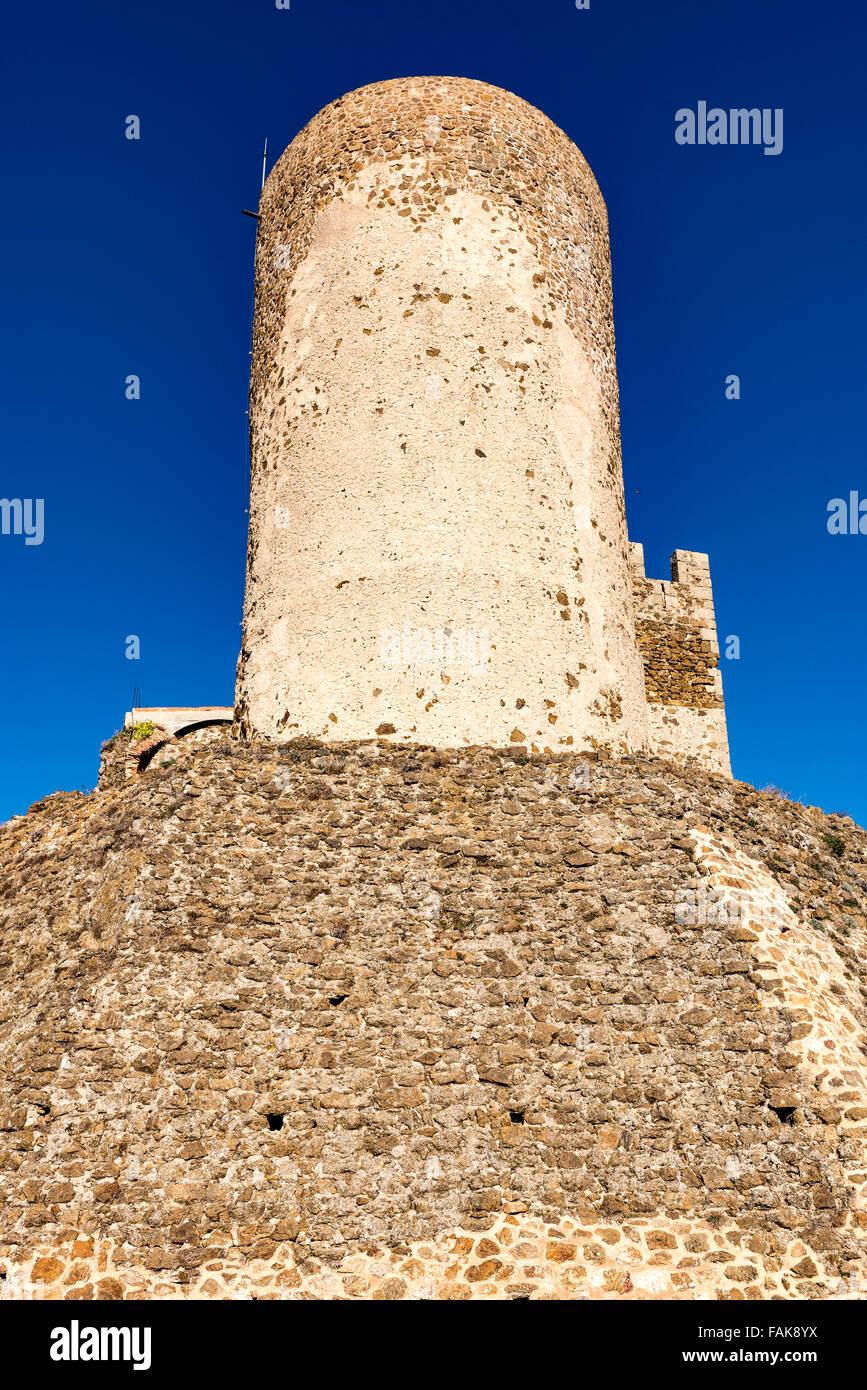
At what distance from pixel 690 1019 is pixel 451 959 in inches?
67.4

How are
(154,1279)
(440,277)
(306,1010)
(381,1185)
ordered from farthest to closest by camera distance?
(440,277) < (306,1010) < (381,1185) < (154,1279)

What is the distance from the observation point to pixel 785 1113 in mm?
6453

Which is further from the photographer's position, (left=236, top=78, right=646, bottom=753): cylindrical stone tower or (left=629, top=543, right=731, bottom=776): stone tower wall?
(left=629, top=543, right=731, bottom=776): stone tower wall

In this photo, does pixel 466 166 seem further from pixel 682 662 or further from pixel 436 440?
pixel 682 662

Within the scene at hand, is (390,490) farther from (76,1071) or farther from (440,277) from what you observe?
(76,1071)

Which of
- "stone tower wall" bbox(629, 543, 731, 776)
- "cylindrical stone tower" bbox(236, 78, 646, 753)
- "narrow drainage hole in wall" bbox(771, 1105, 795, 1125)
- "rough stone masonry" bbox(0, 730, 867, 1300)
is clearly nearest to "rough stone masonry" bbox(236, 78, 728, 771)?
"cylindrical stone tower" bbox(236, 78, 646, 753)

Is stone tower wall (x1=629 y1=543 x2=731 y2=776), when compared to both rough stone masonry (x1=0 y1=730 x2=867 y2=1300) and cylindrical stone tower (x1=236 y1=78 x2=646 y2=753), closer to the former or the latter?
cylindrical stone tower (x1=236 y1=78 x2=646 y2=753)

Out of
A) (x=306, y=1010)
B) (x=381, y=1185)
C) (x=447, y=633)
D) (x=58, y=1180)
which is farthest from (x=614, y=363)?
(x=58, y=1180)

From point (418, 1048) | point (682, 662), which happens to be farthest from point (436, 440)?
point (682, 662)

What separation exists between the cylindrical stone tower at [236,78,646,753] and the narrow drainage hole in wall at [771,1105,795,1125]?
11.3 feet

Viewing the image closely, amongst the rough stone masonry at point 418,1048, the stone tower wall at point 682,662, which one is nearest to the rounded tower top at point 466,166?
the stone tower wall at point 682,662

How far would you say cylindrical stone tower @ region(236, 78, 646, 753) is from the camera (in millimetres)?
8688

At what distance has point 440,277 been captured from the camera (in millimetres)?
9586

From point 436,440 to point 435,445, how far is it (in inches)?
2.1
